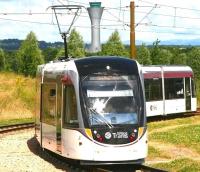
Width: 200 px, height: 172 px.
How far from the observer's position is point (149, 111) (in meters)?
33.4

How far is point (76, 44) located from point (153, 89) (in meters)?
53.5

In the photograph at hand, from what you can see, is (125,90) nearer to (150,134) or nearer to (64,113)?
(64,113)

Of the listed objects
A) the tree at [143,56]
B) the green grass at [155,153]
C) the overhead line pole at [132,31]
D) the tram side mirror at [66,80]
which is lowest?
the green grass at [155,153]

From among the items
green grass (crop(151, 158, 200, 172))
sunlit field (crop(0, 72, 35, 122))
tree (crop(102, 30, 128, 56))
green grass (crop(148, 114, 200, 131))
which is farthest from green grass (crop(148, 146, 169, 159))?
tree (crop(102, 30, 128, 56))

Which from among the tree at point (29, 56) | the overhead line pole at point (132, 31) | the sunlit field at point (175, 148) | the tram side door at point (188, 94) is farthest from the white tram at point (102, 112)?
the tree at point (29, 56)

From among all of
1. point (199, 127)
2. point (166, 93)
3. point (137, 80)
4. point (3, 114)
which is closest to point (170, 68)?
point (166, 93)

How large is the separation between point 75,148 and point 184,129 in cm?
1219

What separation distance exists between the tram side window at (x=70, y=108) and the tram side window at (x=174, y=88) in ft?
60.1

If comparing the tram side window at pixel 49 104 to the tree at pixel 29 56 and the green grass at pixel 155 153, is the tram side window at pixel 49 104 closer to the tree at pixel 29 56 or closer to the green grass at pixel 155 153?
the green grass at pixel 155 153

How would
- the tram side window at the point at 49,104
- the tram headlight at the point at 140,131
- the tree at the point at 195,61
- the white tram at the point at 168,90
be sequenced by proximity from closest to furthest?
the tram headlight at the point at 140,131, the tram side window at the point at 49,104, the white tram at the point at 168,90, the tree at the point at 195,61

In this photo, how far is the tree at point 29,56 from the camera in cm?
8381

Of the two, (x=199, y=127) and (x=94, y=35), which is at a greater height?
(x=94, y=35)

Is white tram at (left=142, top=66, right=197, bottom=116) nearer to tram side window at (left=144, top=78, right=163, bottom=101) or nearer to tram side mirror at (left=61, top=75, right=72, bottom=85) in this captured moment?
tram side window at (left=144, top=78, right=163, bottom=101)

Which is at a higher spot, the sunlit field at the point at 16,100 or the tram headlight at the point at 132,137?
the tram headlight at the point at 132,137
